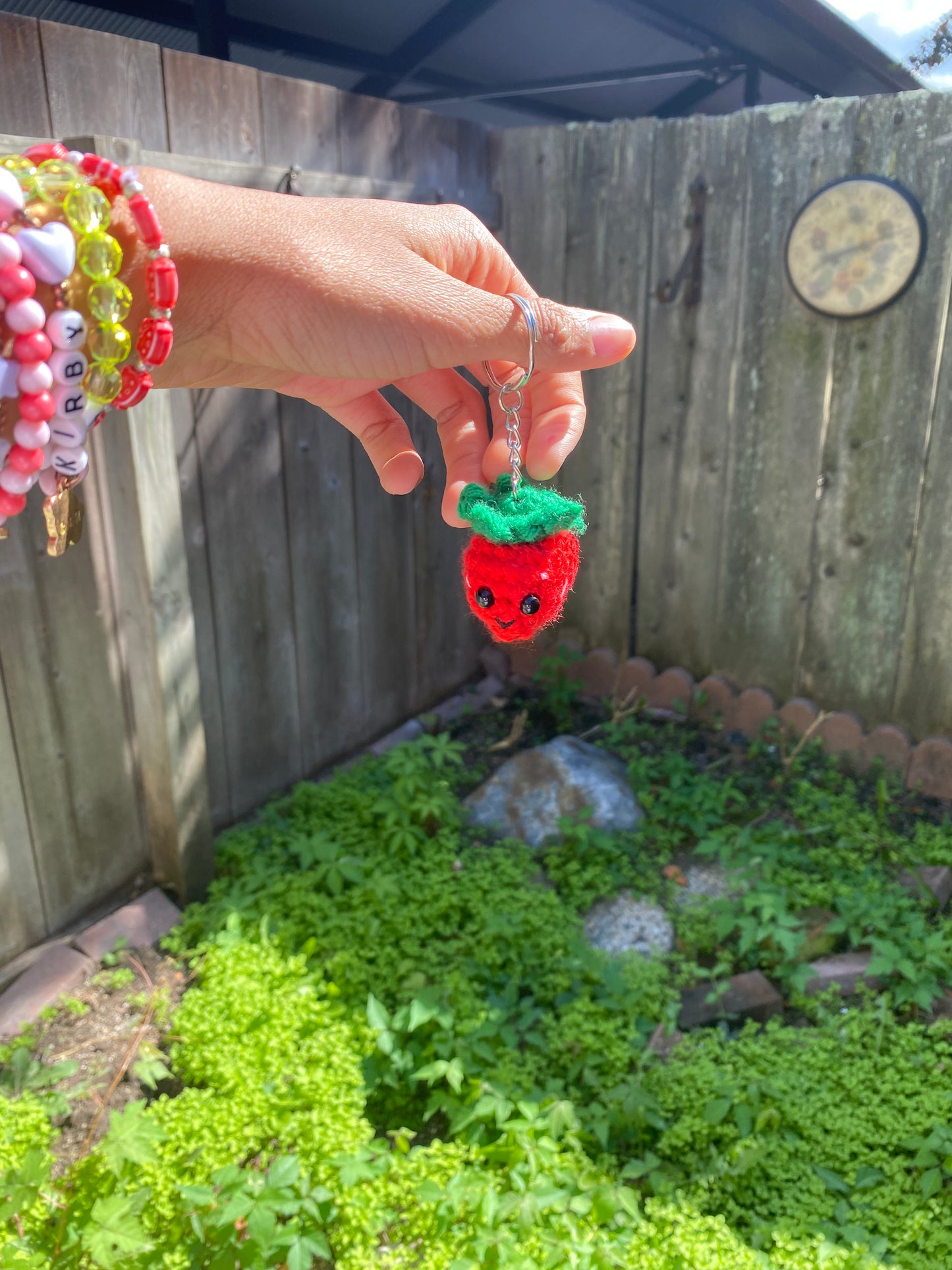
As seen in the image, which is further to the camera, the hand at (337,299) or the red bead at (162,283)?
the hand at (337,299)

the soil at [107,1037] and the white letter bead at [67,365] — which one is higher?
the white letter bead at [67,365]

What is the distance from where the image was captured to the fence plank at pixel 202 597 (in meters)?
3.48

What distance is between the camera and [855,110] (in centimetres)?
391

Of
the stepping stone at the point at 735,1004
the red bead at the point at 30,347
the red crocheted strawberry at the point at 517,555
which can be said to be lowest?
the stepping stone at the point at 735,1004

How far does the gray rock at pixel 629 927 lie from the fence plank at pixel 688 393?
5.39 ft

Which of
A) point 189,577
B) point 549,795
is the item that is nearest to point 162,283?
Result: point 189,577

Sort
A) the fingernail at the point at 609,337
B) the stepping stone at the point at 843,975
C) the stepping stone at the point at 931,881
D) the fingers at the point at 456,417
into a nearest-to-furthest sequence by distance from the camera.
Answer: the fingernail at the point at 609,337 < the fingers at the point at 456,417 < the stepping stone at the point at 843,975 < the stepping stone at the point at 931,881

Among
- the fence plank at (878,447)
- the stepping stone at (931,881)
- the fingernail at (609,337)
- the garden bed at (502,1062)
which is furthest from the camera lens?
the fence plank at (878,447)

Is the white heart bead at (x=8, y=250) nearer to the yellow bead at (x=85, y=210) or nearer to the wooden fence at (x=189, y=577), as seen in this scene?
the yellow bead at (x=85, y=210)

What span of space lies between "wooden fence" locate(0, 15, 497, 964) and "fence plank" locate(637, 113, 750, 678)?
3.35 feet

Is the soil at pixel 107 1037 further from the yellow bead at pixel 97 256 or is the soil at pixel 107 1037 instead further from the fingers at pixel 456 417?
the yellow bead at pixel 97 256

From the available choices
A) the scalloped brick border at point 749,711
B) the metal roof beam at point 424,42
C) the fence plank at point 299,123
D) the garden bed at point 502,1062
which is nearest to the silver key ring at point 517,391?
the garden bed at point 502,1062

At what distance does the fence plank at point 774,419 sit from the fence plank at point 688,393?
6cm

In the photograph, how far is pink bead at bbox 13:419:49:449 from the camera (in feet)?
3.70
